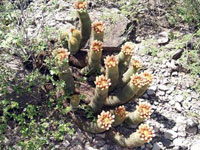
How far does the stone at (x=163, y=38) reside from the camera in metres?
5.01

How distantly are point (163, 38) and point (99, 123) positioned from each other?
8.16ft

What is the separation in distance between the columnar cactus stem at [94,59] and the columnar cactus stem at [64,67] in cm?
35

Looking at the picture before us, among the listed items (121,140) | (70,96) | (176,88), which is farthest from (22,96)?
(176,88)

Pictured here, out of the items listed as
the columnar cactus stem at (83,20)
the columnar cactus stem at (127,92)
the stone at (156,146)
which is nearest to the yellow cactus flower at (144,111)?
the columnar cactus stem at (127,92)

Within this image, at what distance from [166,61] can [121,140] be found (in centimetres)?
181

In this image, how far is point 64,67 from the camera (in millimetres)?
3486

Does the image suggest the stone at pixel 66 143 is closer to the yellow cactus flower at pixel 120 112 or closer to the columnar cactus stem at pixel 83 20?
the yellow cactus flower at pixel 120 112

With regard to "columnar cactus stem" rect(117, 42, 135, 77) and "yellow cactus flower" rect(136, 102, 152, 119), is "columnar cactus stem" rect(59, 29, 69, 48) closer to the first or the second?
"columnar cactus stem" rect(117, 42, 135, 77)

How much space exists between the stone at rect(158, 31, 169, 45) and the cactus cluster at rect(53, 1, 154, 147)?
1.43 metres

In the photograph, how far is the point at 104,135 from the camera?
12.3 ft

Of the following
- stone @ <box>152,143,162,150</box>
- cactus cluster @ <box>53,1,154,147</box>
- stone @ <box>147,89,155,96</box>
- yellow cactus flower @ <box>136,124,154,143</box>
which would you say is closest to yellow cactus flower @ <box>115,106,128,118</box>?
cactus cluster @ <box>53,1,154,147</box>

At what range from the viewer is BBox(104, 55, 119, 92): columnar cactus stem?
3.44 m

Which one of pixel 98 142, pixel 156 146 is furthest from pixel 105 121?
pixel 156 146

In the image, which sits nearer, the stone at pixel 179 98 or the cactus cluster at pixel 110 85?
the cactus cluster at pixel 110 85
